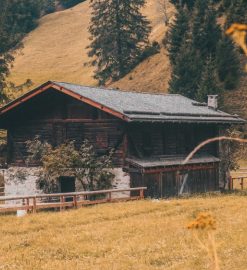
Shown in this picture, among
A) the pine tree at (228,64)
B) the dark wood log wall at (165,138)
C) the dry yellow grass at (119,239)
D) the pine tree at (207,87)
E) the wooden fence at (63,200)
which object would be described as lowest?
the dry yellow grass at (119,239)

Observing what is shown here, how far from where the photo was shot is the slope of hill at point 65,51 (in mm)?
93481

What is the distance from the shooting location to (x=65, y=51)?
397 feet

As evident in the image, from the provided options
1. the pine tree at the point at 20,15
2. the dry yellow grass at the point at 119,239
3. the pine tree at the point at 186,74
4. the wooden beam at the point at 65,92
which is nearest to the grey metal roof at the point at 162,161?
the wooden beam at the point at 65,92

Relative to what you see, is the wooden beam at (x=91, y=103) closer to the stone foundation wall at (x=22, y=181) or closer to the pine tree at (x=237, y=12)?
the stone foundation wall at (x=22, y=181)

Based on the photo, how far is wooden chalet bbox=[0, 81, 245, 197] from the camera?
99.7 feet

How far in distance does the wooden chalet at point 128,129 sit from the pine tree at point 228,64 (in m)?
29.2

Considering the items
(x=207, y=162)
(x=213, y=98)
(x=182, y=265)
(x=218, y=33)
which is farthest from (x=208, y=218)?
(x=218, y=33)

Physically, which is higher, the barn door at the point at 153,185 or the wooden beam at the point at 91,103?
the wooden beam at the point at 91,103

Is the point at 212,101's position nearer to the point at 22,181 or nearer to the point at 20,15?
the point at 22,181

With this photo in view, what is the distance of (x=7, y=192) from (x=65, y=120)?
19.3ft

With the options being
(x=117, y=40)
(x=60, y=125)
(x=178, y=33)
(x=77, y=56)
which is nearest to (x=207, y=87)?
(x=178, y=33)

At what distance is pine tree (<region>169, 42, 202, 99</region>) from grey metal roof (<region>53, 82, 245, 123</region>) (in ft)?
79.0

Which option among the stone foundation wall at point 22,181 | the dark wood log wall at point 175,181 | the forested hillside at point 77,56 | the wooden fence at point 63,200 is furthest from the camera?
the forested hillside at point 77,56

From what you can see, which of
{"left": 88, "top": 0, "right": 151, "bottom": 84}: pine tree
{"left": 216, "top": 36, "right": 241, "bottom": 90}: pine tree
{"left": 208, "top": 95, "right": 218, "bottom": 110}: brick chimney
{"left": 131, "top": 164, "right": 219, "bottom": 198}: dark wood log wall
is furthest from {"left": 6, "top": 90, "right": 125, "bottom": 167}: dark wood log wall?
{"left": 88, "top": 0, "right": 151, "bottom": 84}: pine tree
